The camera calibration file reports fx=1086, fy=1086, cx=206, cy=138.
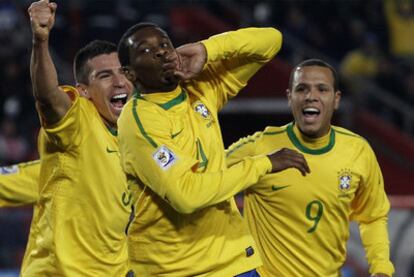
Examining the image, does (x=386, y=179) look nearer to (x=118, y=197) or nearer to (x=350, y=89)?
(x=350, y=89)

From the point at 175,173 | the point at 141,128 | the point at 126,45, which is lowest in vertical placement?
the point at 175,173

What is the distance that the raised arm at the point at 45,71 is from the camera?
16.4 feet

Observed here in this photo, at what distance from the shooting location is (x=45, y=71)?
516 cm

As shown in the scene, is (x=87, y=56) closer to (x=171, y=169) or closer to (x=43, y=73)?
(x=43, y=73)

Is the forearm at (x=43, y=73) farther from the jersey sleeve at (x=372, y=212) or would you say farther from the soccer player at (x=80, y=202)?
the jersey sleeve at (x=372, y=212)

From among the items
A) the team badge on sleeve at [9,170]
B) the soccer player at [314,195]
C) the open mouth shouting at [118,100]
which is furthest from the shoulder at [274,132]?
the team badge on sleeve at [9,170]

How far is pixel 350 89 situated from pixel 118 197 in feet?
33.0

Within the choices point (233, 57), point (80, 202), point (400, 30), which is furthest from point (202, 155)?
point (400, 30)

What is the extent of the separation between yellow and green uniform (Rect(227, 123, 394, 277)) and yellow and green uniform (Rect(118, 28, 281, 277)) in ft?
2.39

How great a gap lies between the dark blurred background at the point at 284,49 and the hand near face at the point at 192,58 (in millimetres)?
7212

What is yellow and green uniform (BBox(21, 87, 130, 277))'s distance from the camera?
575 centimetres

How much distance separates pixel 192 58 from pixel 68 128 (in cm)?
73

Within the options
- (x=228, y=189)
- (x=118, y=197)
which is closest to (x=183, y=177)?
(x=228, y=189)

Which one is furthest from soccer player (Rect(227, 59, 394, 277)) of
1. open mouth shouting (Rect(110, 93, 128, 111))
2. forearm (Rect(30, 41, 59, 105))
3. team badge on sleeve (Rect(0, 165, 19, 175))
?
team badge on sleeve (Rect(0, 165, 19, 175))
